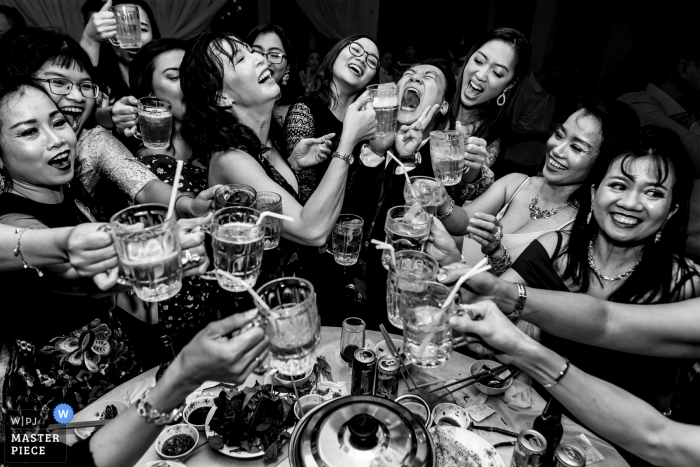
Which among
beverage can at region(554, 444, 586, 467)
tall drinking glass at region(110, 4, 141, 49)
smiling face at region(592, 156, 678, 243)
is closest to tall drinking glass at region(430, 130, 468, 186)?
smiling face at region(592, 156, 678, 243)

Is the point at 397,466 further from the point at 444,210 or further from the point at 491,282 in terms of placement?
the point at 444,210

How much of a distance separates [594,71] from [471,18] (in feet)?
9.57

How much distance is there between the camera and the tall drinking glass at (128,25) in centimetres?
307

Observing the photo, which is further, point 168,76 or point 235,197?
point 168,76

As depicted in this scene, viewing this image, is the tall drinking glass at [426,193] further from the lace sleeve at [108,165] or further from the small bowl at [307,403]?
the lace sleeve at [108,165]

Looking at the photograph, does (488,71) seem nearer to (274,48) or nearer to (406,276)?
(274,48)

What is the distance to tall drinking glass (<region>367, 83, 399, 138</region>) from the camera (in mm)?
2658

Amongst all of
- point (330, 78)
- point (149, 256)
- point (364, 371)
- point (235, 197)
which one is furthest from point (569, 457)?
point (330, 78)

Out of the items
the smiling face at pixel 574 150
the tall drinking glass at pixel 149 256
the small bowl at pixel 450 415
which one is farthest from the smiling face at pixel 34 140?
the smiling face at pixel 574 150

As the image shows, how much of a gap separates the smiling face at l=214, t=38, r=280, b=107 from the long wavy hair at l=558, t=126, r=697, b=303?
1851 mm

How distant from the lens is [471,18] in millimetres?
9945

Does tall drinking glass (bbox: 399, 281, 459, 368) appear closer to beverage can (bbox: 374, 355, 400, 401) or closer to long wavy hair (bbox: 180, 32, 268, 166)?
beverage can (bbox: 374, 355, 400, 401)

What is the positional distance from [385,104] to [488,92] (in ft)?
3.18

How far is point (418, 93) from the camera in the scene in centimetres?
320
